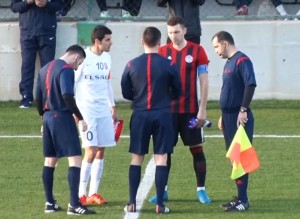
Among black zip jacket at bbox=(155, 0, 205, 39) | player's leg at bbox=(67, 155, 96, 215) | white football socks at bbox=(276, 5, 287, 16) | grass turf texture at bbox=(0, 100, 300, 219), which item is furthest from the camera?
white football socks at bbox=(276, 5, 287, 16)

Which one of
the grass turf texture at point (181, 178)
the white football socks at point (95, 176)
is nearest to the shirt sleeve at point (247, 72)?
the grass turf texture at point (181, 178)

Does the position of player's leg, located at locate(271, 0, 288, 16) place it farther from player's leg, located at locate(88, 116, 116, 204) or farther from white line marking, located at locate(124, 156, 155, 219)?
player's leg, located at locate(88, 116, 116, 204)

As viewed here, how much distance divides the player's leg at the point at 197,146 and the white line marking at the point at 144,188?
620 mm

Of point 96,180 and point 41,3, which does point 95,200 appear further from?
point 41,3

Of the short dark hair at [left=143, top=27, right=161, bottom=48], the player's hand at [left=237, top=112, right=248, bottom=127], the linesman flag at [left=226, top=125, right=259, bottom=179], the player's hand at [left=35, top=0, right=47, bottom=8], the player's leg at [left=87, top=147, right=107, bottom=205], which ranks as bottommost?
the player's leg at [left=87, top=147, right=107, bottom=205]

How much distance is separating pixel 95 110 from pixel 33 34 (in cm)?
573

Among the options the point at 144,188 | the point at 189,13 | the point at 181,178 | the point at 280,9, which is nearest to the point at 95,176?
the point at 144,188

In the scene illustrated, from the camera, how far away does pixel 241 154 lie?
10.3 meters

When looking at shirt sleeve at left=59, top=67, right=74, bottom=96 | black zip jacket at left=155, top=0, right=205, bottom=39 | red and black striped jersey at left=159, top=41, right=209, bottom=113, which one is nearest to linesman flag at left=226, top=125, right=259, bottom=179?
red and black striped jersey at left=159, top=41, right=209, bottom=113

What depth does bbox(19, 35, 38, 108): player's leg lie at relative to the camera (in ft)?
53.7

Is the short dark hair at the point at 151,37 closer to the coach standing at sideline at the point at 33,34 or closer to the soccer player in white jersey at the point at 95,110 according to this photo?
the soccer player in white jersey at the point at 95,110

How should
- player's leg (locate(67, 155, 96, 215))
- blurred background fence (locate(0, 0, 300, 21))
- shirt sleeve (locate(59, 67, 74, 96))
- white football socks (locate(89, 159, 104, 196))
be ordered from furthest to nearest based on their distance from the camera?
1. blurred background fence (locate(0, 0, 300, 21))
2. white football socks (locate(89, 159, 104, 196))
3. player's leg (locate(67, 155, 96, 215))
4. shirt sleeve (locate(59, 67, 74, 96))

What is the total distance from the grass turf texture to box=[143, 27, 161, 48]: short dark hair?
1.66 meters

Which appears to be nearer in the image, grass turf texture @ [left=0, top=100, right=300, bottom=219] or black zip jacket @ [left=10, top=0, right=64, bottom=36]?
grass turf texture @ [left=0, top=100, right=300, bottom=219]
